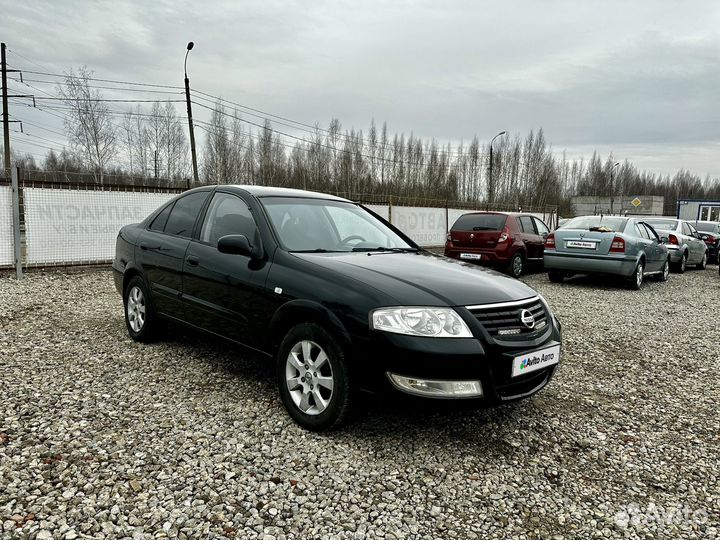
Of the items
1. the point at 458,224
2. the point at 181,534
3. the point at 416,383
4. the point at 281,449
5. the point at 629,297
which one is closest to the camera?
the point at 181,534

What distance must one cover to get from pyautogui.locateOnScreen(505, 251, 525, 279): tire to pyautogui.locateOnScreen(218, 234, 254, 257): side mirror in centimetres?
858

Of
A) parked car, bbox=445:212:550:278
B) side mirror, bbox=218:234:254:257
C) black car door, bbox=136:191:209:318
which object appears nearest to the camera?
side mirror, bbox=218:234:254:257

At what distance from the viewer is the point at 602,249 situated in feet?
32.3

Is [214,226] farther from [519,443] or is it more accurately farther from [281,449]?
[519,443]

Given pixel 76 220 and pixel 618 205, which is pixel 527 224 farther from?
pixel 618 205

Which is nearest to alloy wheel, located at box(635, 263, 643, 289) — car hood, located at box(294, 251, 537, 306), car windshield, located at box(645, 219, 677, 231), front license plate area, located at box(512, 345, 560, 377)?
car windshield, located at box(645, 219, 677, 231)

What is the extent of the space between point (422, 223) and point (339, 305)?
46.3 ft

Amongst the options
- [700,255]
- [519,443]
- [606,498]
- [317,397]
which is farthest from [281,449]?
[700,255]

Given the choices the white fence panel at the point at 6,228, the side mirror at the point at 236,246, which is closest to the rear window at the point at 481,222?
the side mirror at the point at 236,246

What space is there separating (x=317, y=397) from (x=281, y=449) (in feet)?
1.23

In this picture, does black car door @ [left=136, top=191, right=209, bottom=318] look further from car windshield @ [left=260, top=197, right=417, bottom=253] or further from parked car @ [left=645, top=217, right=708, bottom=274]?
parked car @ [left=645, top=217, right=708, bottom=274]

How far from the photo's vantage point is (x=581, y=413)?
3.74 metres

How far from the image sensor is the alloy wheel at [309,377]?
3086 mm

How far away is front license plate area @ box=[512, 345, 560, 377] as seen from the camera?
116 inches
